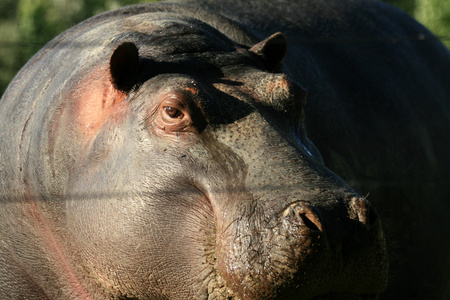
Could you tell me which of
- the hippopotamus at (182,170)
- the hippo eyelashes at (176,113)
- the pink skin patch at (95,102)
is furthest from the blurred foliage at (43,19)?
the hippo eyelashes at (176,113)

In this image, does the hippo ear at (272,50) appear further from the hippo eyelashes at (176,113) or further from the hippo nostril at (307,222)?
the hippo nostril at (307,222)

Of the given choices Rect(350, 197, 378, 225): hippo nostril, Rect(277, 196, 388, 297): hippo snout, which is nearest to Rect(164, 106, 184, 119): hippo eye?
Rect(277, 196, 388, 297): hippo snout

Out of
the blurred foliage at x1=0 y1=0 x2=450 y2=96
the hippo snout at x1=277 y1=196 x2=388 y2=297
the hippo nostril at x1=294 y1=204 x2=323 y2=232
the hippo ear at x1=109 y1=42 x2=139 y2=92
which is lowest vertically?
the blurred foliage at x1=0 y1=0 x2=450 y2=96

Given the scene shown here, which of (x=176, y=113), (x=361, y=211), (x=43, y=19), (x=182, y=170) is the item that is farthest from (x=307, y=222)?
(x=43, y=19)

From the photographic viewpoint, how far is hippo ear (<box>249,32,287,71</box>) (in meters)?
5.05

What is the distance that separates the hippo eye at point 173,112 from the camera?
4.35 meters

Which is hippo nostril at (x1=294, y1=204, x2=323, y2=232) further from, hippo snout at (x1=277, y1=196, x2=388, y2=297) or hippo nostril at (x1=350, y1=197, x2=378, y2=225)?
hippo nostril at (x1=350, y1=197, x2=378, y2=225)

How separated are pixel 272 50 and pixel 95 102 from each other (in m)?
1.16

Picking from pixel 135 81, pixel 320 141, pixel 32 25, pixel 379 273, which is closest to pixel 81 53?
pixel 135 81

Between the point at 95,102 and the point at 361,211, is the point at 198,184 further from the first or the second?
the point at 95,102

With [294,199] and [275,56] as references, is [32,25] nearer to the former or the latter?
[275,56]

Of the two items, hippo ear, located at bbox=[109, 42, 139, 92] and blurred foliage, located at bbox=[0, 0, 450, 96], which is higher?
hippo ear, located at bbox=[109, 42, 139, 92]

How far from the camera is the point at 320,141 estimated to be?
6.08 m

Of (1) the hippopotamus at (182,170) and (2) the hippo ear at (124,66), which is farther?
(2) the hippo ear at (124,66)
